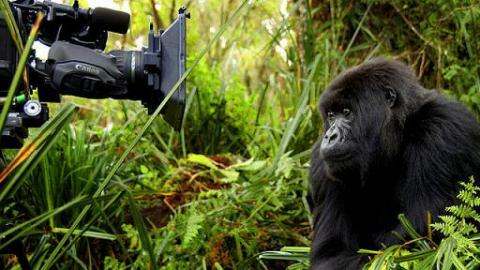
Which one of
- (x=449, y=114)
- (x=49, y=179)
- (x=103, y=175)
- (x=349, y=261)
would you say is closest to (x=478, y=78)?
(x=449, y=114)

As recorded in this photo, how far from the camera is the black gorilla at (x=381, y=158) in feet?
11.1

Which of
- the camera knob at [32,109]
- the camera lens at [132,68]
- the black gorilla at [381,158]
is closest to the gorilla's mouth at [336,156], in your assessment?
the black gorilla at [381,158]

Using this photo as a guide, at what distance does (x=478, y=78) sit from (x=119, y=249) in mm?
2703

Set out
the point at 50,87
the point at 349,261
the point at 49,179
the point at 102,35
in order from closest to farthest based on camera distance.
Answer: the point at 50,87 → the point at 102,35 → the point at 349,261 → the point at 49,179

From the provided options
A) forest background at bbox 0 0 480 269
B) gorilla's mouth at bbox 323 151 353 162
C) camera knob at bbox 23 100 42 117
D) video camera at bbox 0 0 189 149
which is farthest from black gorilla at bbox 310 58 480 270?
camera knob at bbox 23 100 42 117

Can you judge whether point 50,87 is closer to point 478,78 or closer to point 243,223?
point 243,223

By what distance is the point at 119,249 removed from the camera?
4.75 m

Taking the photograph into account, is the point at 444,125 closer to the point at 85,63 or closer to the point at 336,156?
the point at 336,156

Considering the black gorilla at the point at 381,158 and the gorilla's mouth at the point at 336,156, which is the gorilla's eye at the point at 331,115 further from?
the gorilla's mouth at the point at 336,156

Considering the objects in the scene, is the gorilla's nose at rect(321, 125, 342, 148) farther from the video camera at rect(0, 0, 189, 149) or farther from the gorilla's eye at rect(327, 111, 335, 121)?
the video camera at rect(0, 0, 189, 149)

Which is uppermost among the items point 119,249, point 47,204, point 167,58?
point 167,58

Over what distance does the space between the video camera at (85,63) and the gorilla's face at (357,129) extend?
0.89 meters

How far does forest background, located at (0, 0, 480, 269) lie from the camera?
4.43m

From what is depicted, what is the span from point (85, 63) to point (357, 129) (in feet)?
4.81
